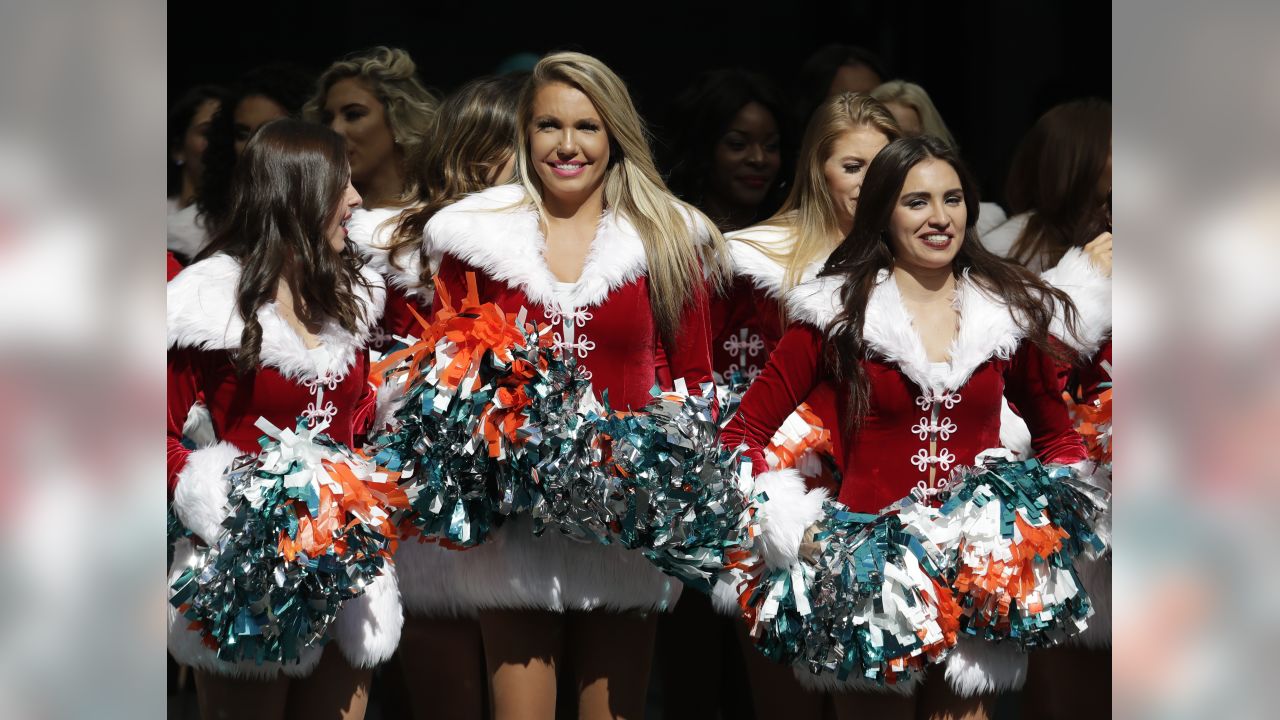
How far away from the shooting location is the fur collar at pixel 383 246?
4137 millimetres

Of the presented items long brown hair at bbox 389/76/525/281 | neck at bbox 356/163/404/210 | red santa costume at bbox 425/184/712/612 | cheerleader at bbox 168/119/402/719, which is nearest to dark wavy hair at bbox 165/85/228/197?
neck at bbox 356/163/404/210

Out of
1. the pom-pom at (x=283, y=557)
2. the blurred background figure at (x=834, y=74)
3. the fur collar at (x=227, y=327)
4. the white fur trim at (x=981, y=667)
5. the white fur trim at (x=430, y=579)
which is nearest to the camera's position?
the pom-pom at (x=283, y=557)

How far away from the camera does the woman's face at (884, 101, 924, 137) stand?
467 cm

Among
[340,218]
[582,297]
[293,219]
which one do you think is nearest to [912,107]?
[582,297]

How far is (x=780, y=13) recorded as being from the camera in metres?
5.30

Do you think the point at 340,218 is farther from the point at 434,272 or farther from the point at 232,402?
the point at 232,402

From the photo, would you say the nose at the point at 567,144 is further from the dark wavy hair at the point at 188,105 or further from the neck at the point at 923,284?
the dark wavy hair at the point at 188,105

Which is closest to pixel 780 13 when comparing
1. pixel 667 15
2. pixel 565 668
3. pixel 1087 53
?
pixel 667 15

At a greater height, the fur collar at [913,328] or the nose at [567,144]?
the nose at [567,144]

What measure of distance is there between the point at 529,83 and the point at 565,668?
5.66 feet

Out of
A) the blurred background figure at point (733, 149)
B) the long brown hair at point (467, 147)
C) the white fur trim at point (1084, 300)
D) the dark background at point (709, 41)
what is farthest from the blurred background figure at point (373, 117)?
the white fur trim at point (1084, 300)

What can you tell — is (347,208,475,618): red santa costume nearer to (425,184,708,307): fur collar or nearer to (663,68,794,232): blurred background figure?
(425,184,708,307): fur collar

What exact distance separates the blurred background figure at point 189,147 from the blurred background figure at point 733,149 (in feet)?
5.11
